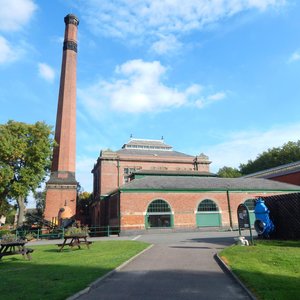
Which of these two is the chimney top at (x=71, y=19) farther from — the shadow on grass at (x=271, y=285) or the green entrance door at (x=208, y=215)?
the shadow on grass at (x=271, y=285)

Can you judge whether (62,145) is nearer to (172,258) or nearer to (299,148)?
(172,258)

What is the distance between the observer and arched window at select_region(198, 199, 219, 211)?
31.6 metres

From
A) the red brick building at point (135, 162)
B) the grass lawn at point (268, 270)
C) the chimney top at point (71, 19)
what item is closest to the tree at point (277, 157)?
the red brick building at point (135, 162)

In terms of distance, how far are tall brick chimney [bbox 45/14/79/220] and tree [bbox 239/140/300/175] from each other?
1508 inches

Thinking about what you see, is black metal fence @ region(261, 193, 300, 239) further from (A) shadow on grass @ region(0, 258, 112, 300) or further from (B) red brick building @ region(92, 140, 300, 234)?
(B) red brick building @ region(92, 140, 300, 234)

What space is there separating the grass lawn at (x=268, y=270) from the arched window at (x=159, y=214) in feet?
58.8

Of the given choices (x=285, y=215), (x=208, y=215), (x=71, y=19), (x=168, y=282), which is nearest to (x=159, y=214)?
(x=208, y=215)

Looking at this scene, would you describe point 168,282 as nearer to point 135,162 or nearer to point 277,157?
point 135,162

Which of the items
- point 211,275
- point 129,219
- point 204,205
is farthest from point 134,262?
point 204,205

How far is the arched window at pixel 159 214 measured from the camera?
29875 millimetres

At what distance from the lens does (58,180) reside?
126 feet

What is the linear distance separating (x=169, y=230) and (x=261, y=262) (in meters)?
20.5

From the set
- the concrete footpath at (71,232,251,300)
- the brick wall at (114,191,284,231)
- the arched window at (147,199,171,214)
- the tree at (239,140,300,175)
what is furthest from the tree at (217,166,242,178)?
the concrete footpath at (71,232,251,300)

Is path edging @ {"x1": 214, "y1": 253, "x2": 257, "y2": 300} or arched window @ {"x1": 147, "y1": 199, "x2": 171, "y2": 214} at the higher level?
arched window @ {"x1": 147, "y1": 199, "x2": 171, "y2": 214}
